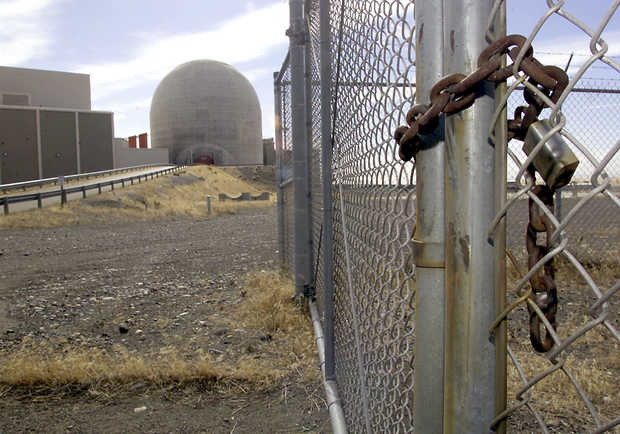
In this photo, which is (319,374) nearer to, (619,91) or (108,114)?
(619,91)

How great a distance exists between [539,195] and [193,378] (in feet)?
11.0

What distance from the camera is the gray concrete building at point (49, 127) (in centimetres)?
3738

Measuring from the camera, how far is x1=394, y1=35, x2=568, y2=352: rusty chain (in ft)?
2.76

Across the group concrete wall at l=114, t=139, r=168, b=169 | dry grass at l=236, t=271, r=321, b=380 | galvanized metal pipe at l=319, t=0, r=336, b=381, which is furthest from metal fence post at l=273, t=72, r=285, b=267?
concrete wall at l=114, t=139, r=168, b=169

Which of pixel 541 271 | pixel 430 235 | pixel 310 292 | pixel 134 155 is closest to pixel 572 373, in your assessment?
pixel 310 292

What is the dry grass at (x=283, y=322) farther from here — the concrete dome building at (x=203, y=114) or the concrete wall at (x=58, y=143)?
the concrete dome building at (x=203, y=114)

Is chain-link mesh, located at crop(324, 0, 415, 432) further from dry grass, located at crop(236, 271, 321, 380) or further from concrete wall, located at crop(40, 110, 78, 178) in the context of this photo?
concrete wall, located at crop(40, 110, 78, 178)

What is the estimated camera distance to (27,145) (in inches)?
1494

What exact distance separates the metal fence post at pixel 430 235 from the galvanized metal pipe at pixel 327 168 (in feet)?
5.59

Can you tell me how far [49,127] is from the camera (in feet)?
130

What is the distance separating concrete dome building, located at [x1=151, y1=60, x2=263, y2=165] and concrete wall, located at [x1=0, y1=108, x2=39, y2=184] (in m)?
21.1

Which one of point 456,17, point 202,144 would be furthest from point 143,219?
point 202,144

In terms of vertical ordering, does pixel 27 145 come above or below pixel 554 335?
above

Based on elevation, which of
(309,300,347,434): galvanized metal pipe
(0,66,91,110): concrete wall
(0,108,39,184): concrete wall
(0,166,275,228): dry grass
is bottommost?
(309,300,347,434): galvanized metal pipe
